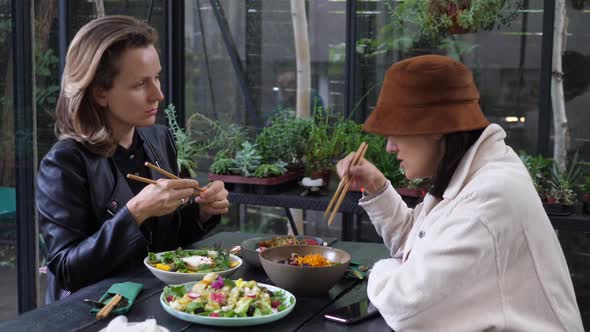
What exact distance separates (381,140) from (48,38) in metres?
1.82

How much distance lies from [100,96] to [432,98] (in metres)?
1.11

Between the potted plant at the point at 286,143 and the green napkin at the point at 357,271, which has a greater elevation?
the potted plant at the point at 286,143

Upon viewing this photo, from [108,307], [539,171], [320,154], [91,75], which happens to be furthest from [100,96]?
[539,171]

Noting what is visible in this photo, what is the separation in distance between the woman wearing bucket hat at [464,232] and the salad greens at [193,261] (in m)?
0.49

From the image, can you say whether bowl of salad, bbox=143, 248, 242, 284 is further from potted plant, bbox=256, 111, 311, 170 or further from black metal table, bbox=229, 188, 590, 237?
potted plant, bbox=256, 111, 311, 170

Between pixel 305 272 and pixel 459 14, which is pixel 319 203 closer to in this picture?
pixel 459 14

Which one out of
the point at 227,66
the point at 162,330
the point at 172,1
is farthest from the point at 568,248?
the point at 162,330

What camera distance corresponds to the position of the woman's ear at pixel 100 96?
7.51 ft

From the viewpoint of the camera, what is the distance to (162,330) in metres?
1.59

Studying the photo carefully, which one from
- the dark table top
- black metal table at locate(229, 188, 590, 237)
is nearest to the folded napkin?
the dark table top

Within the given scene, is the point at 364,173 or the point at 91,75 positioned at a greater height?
the point at 91,75

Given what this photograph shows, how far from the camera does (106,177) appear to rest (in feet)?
7.38

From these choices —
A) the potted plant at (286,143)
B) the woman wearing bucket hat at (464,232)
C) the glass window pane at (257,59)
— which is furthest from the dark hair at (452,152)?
the glass window pane at (257,59)

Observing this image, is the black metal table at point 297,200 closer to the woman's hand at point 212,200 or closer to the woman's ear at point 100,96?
the woman's hand at point 212,200
